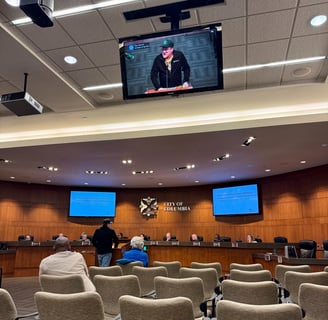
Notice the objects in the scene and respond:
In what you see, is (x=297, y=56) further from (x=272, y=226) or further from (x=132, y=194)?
(x=132, y=194)

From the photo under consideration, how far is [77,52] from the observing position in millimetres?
4594

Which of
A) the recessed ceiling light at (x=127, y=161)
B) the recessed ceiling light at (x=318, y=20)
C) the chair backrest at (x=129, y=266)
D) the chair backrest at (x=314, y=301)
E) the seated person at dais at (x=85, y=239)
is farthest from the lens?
the seated person at dais at (x=85, y=239)

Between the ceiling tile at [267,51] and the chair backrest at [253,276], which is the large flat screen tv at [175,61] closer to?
the ceiling tile at [267,51]

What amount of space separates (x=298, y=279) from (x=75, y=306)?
2681 mm

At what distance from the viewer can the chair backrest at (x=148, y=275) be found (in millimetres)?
4492

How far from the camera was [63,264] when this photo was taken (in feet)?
12.4

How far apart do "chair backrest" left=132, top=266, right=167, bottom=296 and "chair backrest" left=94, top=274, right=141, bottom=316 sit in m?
0.80

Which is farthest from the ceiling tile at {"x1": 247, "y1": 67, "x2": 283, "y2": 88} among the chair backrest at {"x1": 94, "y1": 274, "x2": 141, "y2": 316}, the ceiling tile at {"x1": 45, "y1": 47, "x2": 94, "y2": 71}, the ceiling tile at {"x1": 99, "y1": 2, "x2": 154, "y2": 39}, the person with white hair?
the chair backrest at {"x1": 94, "y1": 274, "x2": 141, "y2": 316}

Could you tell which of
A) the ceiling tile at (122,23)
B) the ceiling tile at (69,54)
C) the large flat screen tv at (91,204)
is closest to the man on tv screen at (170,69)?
the ceiling tile at (122,23)

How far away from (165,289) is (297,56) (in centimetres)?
366

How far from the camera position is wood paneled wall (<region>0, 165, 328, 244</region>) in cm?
1030

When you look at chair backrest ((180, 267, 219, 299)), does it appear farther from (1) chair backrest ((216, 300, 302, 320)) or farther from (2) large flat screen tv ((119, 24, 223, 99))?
(2) large flat screen tv ((119, 24, 223, 99))

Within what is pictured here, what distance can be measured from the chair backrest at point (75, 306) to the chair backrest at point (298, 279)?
2.49 m

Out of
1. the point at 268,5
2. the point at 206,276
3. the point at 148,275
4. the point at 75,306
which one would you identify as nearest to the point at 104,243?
the point at 148,275
